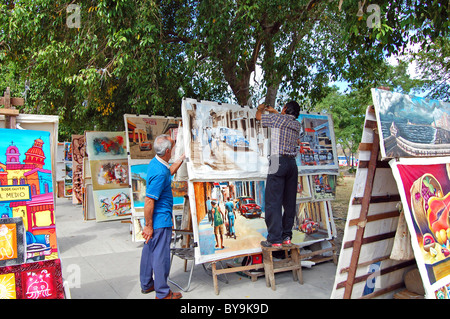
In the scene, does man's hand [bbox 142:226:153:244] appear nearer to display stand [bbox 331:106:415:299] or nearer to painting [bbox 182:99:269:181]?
painting [bbox 182:99:269:181]

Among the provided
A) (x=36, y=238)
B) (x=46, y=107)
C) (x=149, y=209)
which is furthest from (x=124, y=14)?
(x=46, y=107)

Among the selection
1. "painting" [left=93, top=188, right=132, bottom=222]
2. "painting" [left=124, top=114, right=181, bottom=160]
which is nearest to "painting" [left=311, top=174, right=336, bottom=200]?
"painting" [left=124, top=114, right=181, bottom=160]

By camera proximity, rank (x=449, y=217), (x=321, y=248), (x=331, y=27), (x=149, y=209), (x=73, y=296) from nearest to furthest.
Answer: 1. (x=449, y=217)
2. (x=149, y=209)
3. (x=73, y=296)
4. (x=321, y=248)
5. (x=331, y=27)

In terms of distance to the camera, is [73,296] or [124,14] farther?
[124,14]

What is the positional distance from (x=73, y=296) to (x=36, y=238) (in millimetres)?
1431

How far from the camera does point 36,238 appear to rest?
2824mm

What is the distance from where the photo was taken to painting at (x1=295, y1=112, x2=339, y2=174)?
5273mm

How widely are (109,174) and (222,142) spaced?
4.76 m

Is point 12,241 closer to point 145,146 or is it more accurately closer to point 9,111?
point 9,111

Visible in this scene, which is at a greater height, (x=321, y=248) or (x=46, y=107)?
(x=46, y=107)

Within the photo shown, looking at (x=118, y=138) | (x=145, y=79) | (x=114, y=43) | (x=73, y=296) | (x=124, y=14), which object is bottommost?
(x=73, y=296)

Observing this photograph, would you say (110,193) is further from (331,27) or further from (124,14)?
(331,27)

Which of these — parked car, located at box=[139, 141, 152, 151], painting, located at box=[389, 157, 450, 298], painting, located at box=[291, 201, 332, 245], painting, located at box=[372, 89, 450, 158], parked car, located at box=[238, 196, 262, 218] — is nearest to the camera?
painting, located at box=[389, 157, 450, 298]

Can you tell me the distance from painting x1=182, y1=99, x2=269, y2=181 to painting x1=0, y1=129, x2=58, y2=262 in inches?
62.8
